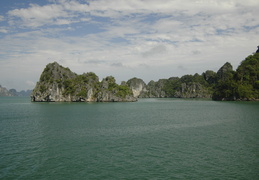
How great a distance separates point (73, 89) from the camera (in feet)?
465

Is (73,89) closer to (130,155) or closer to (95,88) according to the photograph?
(95,88)

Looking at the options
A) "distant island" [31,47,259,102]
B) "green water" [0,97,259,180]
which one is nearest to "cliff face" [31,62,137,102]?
"distant island" [31,47,259,102]

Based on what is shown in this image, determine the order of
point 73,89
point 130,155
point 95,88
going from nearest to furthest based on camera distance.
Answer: point 130,155 → point 73,89 → point 95,88

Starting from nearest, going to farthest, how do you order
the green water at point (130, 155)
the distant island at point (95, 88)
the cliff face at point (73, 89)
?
the green water at point (130, 155)
the distant island at point (95, 88)
the cliff face at point (73, 89)

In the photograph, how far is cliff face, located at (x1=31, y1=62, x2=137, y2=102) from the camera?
463 ft

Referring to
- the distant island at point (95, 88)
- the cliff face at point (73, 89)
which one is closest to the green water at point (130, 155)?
the cliff face at point (73, 89)

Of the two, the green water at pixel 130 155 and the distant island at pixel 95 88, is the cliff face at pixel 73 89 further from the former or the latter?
the green water at pixel 130 155

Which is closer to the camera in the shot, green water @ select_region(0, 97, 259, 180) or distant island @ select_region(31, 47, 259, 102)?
green water @ select_region(0, 97, 259, 180)

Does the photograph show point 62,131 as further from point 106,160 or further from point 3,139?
point 106,160

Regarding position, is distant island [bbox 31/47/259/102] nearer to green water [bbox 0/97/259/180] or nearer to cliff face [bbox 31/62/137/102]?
cliff face [bbox 31/62/137/102]

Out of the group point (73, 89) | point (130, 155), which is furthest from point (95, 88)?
point (130, 155)

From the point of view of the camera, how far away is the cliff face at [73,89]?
5561 inches

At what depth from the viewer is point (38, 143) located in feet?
91.1

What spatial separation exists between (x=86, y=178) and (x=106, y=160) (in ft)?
14.0
